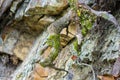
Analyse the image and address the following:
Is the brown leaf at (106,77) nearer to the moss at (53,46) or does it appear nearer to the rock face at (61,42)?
the rock face at (61,42)

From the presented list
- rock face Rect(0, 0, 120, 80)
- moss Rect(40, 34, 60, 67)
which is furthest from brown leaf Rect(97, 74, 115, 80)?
moss Rect(40, 34, 60, 67)

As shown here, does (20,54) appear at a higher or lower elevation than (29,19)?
lower

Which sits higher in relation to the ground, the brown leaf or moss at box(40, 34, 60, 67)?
moss at box(40, 34, 60, 67)

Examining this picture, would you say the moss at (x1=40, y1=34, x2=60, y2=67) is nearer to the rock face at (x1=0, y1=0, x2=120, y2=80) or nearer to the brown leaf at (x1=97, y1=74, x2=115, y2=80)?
the rock face at (x1=0, y1=0, x2=120, y2=80)

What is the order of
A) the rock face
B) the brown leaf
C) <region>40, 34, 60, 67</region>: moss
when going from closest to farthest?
the brown leaf, the rock face, <region>40, 34, 60, 67</region>: moss

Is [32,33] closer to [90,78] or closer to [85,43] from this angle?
[85,43]

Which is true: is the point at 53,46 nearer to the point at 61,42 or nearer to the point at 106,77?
the point at 61,42

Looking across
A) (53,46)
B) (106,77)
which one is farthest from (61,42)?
(106,77)

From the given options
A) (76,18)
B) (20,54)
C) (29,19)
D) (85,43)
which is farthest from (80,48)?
(20,54)

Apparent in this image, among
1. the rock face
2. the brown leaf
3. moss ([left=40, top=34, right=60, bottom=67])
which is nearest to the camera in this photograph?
the brown leaf
